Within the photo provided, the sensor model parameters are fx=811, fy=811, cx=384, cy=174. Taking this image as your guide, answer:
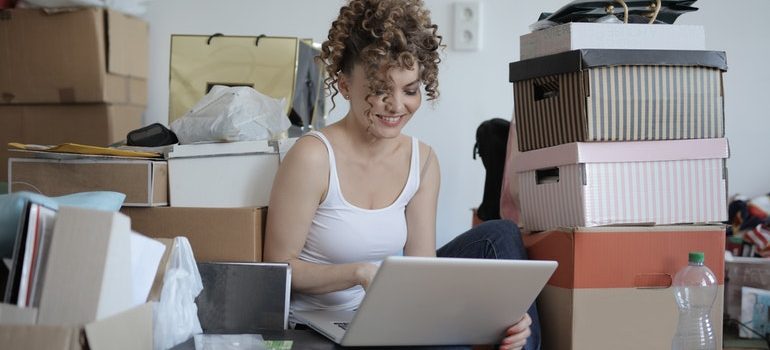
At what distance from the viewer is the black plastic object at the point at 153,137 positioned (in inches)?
63.3

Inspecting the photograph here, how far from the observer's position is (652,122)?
1.46 meters

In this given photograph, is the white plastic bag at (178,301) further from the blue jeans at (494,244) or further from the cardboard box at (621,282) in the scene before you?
the cardboard box at (621,282)

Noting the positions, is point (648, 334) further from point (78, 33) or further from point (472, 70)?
point (78, 33)

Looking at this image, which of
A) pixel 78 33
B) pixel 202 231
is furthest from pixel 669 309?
pixel 78 33

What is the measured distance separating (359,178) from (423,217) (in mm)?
155

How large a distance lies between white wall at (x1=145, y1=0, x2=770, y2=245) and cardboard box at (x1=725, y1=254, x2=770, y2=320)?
14.5 inches

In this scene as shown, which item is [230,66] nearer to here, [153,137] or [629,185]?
[153,137]

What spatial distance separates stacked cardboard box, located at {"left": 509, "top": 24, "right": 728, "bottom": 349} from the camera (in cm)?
142

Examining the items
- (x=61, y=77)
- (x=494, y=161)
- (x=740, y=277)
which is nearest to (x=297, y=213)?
(x=494, y=161)

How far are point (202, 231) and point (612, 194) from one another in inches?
29.5

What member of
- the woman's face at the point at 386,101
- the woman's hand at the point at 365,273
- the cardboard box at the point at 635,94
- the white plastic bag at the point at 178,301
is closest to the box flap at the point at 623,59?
the cardboard box at the point at 635,94

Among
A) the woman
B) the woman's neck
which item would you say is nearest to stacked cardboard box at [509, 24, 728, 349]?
the woman

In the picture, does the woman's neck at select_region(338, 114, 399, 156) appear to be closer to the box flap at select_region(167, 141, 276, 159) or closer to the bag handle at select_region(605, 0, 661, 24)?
the box flap at select_region(167, 141, 276, 159)

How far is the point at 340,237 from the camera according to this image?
59.7 inches
